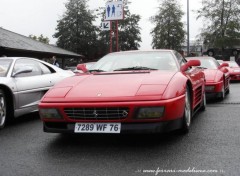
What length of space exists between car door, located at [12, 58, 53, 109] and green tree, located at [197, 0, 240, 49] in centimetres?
3959

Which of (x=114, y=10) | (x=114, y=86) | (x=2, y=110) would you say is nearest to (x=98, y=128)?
(x=114, y=86)

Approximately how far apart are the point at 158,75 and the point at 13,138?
6.65ft

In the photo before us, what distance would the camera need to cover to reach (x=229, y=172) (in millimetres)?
3275

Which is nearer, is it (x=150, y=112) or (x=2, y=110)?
(x=150, y=112)

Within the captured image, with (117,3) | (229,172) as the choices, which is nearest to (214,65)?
(229,172)

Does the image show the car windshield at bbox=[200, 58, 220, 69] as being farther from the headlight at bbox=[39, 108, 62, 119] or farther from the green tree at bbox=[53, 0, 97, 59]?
the green tree at bbox=[53, 0, 97, 59]

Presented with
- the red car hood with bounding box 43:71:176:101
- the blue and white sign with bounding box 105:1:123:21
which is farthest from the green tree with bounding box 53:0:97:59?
the red car hood with bounding box 43:71:176:101

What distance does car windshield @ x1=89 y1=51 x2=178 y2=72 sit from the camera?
5445mm

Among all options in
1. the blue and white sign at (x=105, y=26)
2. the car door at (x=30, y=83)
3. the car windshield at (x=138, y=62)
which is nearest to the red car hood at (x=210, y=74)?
the car windshield at (x=138, y=62)

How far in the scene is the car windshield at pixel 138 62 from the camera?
5445 mm

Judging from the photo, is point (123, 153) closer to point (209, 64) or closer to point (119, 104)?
point (119, 104)

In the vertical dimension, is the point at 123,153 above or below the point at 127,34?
below

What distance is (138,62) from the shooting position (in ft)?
18.4

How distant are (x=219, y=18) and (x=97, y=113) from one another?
4373cm
